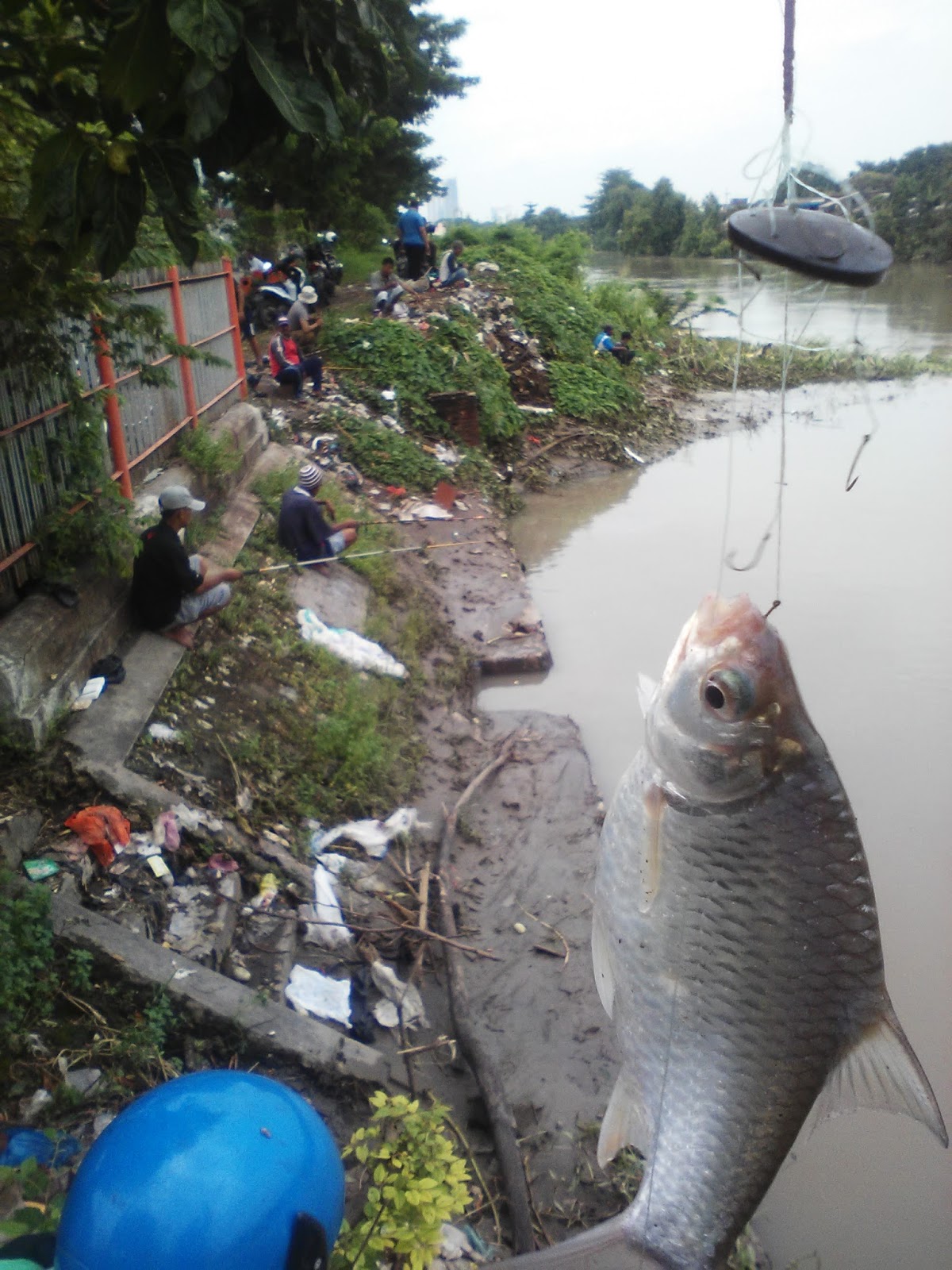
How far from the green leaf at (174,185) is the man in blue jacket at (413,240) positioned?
13621 millimetres

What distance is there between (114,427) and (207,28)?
4005mm

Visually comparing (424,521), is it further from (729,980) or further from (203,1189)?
(729,980)

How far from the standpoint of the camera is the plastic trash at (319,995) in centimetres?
314

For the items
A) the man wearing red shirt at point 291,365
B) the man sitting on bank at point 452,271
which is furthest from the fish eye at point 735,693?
→ the man sitting on bank at point 452,271

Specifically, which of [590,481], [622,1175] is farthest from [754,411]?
[622,1175]

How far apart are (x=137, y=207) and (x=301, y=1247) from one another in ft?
6.07

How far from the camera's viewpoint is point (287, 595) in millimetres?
5734

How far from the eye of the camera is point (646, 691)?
1.40 m

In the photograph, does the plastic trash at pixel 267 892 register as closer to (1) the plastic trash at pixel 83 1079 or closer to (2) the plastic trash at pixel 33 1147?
(1) the plastic trash at pixel 83 1079

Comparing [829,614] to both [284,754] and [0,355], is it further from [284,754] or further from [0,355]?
[0,355]

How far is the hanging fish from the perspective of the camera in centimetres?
118

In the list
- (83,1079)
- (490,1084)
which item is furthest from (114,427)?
(490,1084)

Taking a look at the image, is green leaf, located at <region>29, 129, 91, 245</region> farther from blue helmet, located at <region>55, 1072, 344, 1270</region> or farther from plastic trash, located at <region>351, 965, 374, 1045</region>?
plastic trash, located at <region>351, 965, 374, 1045</region>

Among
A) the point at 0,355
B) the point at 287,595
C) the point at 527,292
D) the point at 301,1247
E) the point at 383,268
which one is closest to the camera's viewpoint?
the point at 301,1247
